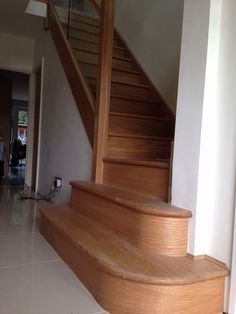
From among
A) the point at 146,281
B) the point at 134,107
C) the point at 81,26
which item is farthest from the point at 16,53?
the point at 146,281

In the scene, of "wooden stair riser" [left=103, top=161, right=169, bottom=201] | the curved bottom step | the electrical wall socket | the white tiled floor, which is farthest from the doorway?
the curved bottom step

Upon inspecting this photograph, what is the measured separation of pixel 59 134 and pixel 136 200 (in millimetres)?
1917

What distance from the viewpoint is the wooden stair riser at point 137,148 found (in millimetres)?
2320

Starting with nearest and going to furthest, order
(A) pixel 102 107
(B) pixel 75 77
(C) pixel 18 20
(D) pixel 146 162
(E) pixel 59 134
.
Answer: (D) pixel 146 162, (A) pixel 102 107, (B) pixel 75 77, (E) pixel 59 134, (C) pixel 18 20

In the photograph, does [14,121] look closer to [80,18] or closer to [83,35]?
[80,18]

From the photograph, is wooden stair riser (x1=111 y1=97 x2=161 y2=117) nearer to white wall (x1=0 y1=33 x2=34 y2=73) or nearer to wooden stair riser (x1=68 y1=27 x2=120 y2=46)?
wooden stair riser (x1=68 y1=27 x2=120 y2=46)

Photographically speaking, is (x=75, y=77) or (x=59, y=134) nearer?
(x=75, y=77)

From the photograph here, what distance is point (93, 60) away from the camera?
8.87ft

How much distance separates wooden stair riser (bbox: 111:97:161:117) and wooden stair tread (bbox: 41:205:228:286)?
1453mm

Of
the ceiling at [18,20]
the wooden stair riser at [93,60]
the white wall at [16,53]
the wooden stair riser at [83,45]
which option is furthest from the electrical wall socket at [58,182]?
the white wall at [16,53]

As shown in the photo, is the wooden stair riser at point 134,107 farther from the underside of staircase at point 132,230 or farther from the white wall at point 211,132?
the white wall at point 211,132

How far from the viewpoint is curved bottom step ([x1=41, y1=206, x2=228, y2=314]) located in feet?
3.68

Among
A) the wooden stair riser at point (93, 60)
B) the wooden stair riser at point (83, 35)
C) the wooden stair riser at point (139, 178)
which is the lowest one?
the wooden stair riser at point (139, 178)

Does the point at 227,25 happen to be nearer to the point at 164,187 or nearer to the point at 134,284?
the point at 164,187
